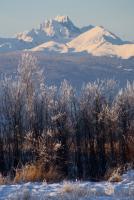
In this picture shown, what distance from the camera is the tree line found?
1575 inches

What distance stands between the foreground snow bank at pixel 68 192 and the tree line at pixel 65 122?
88.0 ft

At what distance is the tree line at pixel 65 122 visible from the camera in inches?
1575

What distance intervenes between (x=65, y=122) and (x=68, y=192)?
34.0 m

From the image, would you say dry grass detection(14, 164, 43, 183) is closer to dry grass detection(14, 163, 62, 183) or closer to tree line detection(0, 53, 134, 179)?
dry grass detection(14, 163, 62, 183)

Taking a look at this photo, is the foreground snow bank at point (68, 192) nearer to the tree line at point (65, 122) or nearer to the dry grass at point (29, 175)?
the dry grass at point (29, 175)

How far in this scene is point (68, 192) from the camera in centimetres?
841

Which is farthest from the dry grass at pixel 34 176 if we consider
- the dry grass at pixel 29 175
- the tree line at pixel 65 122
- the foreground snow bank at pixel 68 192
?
the tree line at pixel 65 122

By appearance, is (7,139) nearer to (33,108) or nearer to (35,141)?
(33,108)

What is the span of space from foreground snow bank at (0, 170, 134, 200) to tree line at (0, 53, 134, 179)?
88.0 feet

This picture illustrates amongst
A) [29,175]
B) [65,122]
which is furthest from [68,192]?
[65,122]

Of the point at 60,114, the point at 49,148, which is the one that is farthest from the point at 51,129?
the point at 49,148

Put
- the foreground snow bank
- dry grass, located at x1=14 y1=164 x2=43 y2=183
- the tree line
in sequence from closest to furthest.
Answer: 1. the foreground snow bank
2. dry grass, located at x1=14 y1=164 x2=43 y2=183
3. the tree line

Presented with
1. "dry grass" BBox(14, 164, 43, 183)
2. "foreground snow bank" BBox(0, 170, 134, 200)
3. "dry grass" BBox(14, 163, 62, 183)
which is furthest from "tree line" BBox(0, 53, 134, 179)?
"foreground snow bank" BBox(0, 170, 134, 200)

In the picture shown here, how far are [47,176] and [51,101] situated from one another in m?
31.3
